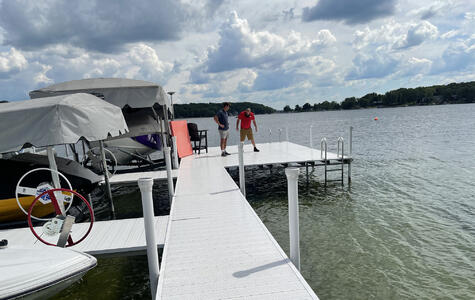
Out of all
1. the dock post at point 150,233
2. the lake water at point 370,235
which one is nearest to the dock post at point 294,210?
the dock post at point 150,233

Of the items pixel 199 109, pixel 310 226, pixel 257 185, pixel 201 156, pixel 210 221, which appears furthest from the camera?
pixel 199 109

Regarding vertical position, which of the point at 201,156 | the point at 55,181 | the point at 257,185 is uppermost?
the point at 55,181

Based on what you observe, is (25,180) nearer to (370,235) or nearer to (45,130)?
(45,130)

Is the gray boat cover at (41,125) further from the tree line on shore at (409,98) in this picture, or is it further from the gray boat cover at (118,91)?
the tree line on shore at (409,98)

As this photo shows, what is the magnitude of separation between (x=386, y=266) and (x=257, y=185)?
24.1ft

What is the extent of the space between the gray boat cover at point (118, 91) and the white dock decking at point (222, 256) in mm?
4229

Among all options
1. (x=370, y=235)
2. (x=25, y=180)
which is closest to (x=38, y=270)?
(x=25, y=180)

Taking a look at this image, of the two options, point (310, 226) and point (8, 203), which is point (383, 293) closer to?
point (310, 226)

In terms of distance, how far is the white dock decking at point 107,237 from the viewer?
5.30m

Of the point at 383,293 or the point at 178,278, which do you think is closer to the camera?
the point at 178,278

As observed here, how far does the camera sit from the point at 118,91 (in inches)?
411

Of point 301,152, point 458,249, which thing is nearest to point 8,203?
point 458,249

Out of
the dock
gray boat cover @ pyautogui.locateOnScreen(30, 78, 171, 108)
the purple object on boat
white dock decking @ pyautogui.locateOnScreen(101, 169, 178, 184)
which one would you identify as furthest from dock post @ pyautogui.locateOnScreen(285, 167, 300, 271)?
the purple object on boat

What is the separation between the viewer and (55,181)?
559 cm
